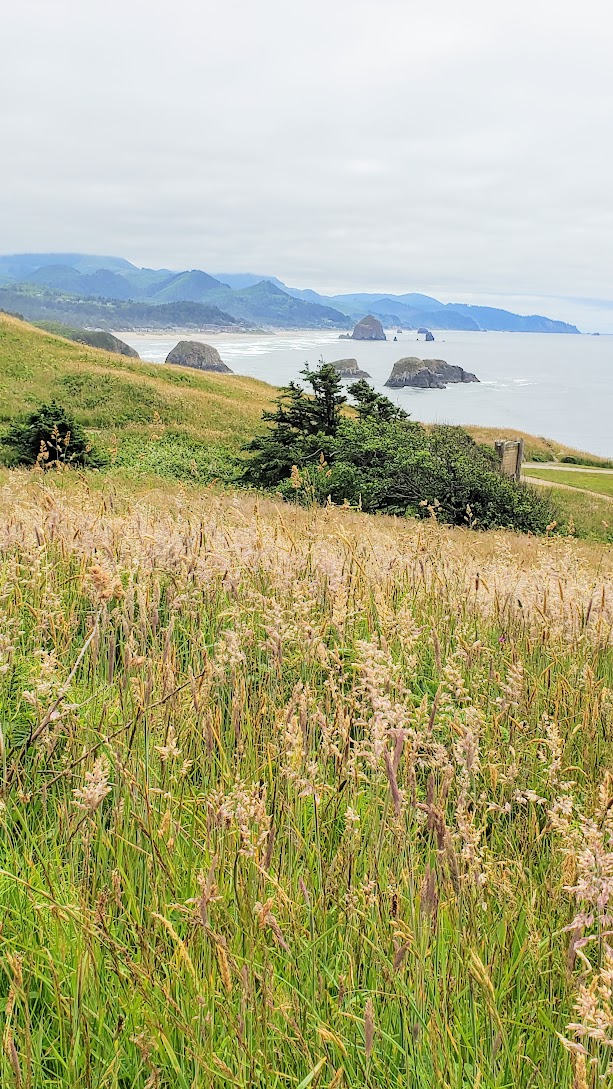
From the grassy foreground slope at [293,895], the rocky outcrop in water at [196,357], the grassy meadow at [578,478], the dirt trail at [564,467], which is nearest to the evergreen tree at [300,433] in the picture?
the grassy meadow at [578,478]

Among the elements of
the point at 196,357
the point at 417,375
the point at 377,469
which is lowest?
the point at 377,469

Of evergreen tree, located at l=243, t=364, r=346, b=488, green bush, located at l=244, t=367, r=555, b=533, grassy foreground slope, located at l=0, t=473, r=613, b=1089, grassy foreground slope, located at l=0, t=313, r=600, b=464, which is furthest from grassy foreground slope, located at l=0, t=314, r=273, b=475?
grassy foreground slope, located at l=0, t=473, r=613, b=1089

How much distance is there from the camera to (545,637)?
162 inches

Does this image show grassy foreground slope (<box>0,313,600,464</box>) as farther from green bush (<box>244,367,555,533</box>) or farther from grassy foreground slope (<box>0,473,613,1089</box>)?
grassy foreground slope (<box>0,473,613,1089</box>)

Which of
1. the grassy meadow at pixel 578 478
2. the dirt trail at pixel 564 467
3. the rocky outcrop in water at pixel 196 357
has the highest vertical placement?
the rocky outcrop in water at pixel 196 357

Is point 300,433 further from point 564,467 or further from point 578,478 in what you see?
point 564,467

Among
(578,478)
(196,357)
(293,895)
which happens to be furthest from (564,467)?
(196,357)

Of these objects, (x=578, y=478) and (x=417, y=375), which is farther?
(x=417, y=375)

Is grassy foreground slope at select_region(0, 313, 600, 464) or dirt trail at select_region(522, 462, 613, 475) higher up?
grassy foreground slope at select_region(0, 313, 600, 464)

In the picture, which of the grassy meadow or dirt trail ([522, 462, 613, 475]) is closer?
the grassy meadow

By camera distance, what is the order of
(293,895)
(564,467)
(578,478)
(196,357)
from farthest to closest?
(196,357)
(564,467)
(578,478)
(293,895)

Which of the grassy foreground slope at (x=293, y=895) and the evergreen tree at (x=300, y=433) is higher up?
the evergreen tree at (x=300, y=433)

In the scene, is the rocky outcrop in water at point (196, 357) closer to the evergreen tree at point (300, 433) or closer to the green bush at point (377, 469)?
the green bush at point (377, 469)

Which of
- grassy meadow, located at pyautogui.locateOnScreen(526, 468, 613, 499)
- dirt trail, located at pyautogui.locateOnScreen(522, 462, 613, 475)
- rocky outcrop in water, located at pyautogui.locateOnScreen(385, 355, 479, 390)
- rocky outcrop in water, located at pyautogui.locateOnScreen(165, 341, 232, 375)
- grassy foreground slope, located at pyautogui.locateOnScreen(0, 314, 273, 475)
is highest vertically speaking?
rocky outcrop in water, located at pyautogui.locateOnScreen(385, 355, 479, 390)
